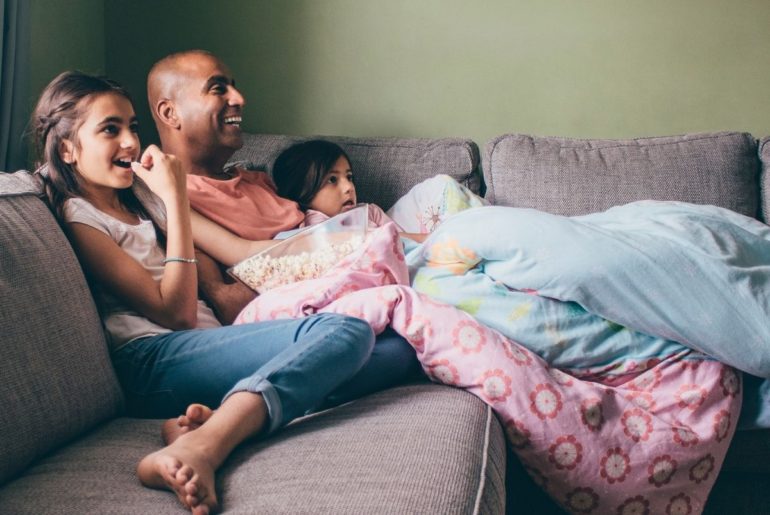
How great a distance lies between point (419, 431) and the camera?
1045mm

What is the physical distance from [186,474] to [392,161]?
1.39 metres

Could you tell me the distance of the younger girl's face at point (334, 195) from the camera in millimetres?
1973

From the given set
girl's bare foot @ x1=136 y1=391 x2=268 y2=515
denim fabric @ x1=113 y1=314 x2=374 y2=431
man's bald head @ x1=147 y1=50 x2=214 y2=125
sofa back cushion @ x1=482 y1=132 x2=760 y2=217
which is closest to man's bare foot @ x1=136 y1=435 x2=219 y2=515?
girl's bare foot @ x1=136 y1=391 x2=268 y2=515

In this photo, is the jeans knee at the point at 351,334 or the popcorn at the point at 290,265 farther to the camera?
the popcorn at the point at 290,265

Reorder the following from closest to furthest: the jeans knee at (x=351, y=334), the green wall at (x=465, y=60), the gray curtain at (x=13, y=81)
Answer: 1. the jeans knee at (x=351, y=334)
2. the gray curtain at (x=13, y=81)
3. the green wall at (x=465, y=60)

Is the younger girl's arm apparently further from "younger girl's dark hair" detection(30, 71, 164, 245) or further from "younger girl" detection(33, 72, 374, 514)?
"younger girl's dark hair" detection(30, 71, 164, 245)

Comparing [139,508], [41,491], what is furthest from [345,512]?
[41,491]

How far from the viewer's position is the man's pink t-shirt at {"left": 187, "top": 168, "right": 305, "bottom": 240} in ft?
5.68

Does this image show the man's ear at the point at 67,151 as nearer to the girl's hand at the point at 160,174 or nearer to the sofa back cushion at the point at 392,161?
the girl's hand at the point at 160,174

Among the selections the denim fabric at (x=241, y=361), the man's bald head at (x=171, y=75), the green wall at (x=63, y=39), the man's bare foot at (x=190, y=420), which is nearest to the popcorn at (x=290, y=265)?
the denim fabric at (x=241, y=361)

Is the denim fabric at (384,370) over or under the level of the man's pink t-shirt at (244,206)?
under

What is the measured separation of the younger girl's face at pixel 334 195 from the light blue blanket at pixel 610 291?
21.4 inches

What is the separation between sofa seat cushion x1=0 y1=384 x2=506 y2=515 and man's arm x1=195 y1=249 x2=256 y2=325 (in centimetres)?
42

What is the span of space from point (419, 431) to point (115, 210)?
31.5 inches
